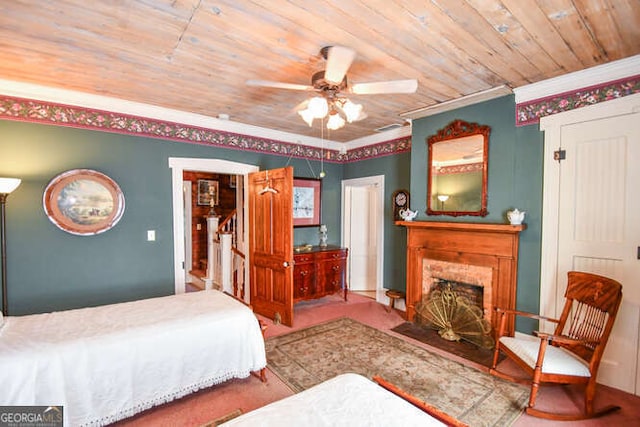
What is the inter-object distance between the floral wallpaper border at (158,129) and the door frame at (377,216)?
1.34 feet

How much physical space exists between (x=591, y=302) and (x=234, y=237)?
4.55 meters

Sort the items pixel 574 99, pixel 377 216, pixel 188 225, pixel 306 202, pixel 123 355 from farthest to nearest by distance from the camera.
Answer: pixel 188 225 < pixel 306 202 < pixel 377 216 < pixel 574 99 < pixel 123 355

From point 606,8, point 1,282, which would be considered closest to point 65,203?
point 1,282

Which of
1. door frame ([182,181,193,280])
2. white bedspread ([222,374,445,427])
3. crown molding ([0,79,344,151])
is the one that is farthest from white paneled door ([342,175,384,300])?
white bedspread ([222,374,445,427])

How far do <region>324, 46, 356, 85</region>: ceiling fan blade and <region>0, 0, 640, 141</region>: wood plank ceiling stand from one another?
10.2 inches

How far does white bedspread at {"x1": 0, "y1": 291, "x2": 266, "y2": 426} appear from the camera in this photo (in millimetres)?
1725

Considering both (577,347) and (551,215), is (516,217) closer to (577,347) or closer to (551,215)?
(551,215)

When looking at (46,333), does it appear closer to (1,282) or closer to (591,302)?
(1,282)

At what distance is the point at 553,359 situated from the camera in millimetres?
2193

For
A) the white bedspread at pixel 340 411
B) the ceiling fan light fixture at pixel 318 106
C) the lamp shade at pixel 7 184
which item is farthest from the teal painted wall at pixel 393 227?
the lamp shade at pixel 7 184

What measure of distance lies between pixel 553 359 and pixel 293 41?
2991mm

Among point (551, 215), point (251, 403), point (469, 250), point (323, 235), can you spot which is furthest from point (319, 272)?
point (551, 215)

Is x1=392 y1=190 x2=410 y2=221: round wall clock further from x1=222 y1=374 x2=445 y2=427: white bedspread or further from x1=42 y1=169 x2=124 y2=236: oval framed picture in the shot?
x1=42 y1=169 x2=124 y2=236: oval framed picture

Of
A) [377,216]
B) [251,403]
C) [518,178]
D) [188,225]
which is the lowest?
[251,403]
